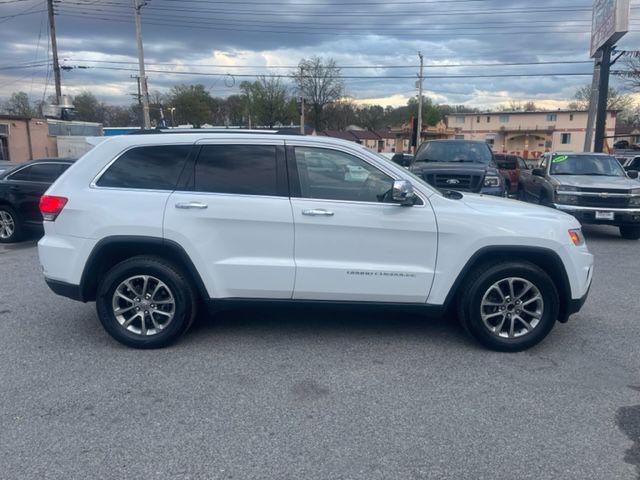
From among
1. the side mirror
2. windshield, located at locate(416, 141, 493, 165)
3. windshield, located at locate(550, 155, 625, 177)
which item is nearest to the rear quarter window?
the side mirror

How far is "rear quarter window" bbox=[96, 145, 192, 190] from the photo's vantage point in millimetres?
4629

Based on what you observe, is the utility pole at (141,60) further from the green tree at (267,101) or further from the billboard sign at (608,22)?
the green tree at (267,101)

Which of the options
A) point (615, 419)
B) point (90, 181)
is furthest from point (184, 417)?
point (615, 419)

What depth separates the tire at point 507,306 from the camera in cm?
451

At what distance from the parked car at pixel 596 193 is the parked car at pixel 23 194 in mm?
10043

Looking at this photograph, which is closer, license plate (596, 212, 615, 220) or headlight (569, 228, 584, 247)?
headlight (569, 228, 584, 247)

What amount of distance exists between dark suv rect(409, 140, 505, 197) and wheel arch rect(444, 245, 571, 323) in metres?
5.43

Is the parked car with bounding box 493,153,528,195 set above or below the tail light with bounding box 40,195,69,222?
below

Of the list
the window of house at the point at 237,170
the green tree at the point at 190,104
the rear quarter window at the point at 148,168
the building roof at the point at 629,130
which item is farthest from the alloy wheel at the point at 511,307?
the green tree at the point at 190,104

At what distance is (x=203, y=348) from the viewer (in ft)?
15.5

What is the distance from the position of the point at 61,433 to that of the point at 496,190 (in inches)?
362

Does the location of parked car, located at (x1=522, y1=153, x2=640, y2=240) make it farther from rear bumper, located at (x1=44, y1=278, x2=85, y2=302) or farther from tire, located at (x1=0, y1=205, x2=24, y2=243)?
tire, located at (x1=0, y1=205, x2=24, y2=243)

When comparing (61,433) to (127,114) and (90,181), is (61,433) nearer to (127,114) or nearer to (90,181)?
(90,181)

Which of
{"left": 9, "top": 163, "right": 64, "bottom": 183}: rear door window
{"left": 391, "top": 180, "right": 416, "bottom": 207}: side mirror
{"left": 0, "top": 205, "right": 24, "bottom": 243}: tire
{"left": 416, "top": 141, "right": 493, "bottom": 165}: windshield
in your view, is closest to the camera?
{"left": 391, "top": 180, "right": 416, "bottom": 207}: side mirror
